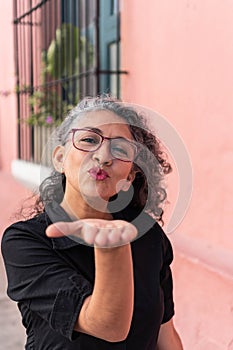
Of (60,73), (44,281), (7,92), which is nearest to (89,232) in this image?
(44,281)

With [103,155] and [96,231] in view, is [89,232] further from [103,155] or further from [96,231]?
[103,155]

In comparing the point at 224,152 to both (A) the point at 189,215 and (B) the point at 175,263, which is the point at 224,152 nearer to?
(A) the point at 189,215

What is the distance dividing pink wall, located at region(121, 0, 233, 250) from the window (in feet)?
1.88

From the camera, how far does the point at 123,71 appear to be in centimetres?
419

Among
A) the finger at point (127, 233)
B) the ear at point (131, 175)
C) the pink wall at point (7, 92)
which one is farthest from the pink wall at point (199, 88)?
the pink wall at point (7, 92)

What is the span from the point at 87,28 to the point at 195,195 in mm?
2693

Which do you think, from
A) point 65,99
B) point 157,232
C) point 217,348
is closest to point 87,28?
point 65,99

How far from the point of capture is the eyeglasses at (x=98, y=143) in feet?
3.87

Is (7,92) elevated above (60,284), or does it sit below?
below

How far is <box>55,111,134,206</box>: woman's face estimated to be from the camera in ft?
3.71

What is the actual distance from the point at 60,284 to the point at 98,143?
0.29m

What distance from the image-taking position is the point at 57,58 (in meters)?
5.86

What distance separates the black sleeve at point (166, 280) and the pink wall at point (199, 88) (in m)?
1.49

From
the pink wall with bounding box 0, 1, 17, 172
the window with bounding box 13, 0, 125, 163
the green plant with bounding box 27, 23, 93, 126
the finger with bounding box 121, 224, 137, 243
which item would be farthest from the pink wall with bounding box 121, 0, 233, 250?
the pink wall with bounding box 0, 1, 17, 172
